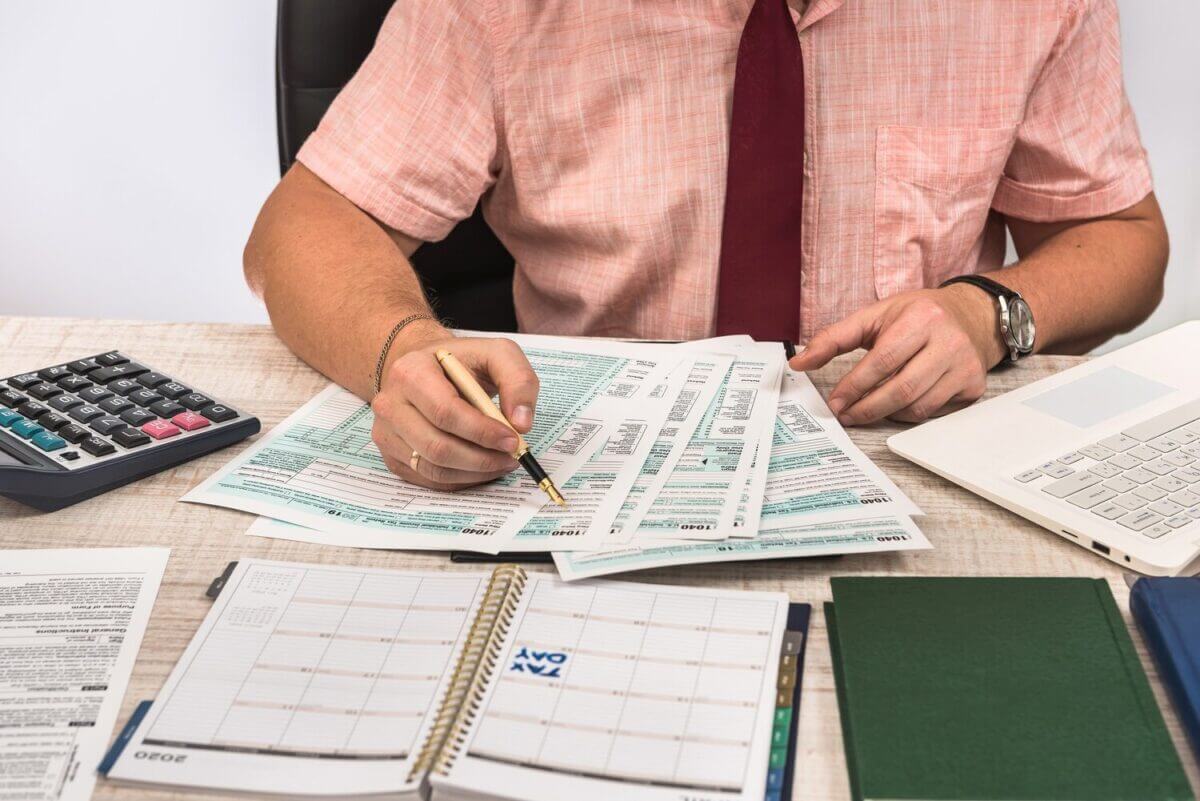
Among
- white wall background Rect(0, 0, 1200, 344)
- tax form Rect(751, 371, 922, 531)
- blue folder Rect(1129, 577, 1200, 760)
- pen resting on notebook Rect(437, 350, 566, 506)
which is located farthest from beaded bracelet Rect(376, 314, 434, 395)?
white wall background Rect(0, 0, 1200, 344)

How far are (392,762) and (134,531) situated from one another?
31 cm

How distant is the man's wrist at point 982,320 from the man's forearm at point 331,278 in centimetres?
45

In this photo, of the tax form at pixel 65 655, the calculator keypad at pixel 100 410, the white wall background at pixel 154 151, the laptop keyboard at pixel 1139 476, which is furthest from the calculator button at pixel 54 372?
the white wall background at pixel 154 151

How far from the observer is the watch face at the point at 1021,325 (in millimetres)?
935

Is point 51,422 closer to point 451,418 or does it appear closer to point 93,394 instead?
point 93,394

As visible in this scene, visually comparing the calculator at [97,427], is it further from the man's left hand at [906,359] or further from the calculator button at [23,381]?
the man's left hand at [906,359]

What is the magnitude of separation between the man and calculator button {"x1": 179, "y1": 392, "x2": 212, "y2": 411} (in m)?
0.16

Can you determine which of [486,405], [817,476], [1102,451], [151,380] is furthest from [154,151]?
[1102,451]

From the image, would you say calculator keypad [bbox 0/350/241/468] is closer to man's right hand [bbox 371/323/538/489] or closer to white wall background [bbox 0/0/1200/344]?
man's right hand [bbox 371/323/538/489]

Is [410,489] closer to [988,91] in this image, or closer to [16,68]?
[988,91]

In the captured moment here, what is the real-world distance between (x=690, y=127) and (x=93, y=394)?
597mm

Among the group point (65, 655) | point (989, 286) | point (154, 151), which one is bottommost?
point (154, 151)

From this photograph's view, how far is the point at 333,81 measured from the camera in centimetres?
120

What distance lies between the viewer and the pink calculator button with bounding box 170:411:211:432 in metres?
0.80
